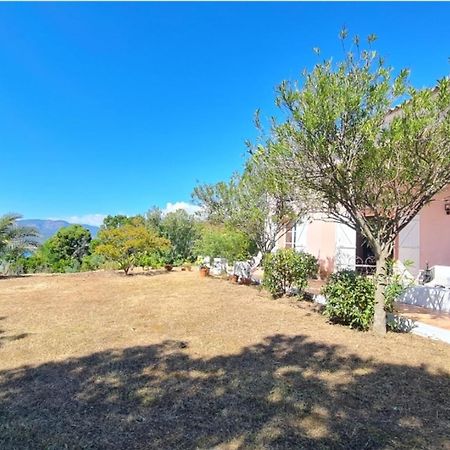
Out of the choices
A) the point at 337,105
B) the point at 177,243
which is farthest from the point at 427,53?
the point at 177,243

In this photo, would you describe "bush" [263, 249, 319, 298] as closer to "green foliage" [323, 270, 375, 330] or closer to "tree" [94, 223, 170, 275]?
"green foliage" [323, 270, 375, 330]

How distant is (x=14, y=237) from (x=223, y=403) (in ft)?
51.0

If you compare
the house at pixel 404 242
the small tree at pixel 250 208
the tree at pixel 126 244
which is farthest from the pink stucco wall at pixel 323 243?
the tree at pixel 126 244

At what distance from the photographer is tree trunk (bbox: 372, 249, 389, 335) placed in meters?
6.12

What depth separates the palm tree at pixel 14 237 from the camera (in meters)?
15.2

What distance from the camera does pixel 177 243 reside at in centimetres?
2303

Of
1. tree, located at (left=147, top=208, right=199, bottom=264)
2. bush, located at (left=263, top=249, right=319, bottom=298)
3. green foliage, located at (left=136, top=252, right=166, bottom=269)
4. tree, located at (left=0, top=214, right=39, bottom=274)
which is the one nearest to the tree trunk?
bush, located at (left=263, top=249, right=319, bottom=298)

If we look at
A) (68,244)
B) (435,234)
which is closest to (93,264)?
(68,244)

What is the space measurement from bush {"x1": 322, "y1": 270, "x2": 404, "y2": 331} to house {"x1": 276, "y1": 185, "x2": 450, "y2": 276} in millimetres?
3131

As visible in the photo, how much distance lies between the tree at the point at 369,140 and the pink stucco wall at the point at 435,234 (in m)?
6.42

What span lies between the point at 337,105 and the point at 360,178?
4.37 feet

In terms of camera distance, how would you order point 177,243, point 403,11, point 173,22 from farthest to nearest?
point 177,243, point 173,22, point 403,11

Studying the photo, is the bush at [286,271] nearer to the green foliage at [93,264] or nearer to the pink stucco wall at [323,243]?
the pink stucco wall at [323,243]

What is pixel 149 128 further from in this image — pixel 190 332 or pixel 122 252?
pixel 190 332
